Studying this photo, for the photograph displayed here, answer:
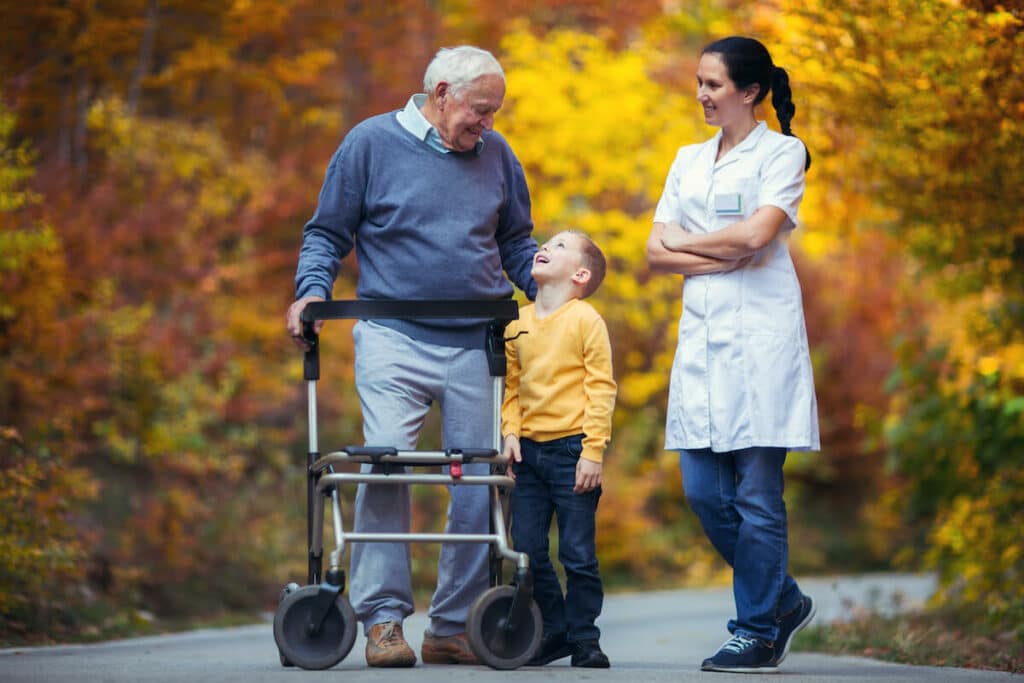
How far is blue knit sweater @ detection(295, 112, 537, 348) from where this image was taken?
4906 mm

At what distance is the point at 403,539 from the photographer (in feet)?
14.4

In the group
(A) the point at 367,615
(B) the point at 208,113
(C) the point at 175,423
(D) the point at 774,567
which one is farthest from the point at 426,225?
(B) the point at 208,113

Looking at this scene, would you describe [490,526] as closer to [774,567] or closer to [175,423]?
[774,567]

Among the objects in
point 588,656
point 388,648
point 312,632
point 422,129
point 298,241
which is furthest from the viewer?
point 298,241

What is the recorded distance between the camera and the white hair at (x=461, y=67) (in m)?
4.77

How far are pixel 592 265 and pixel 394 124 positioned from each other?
855mm

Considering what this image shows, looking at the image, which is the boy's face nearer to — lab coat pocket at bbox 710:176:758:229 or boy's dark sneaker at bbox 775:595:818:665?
lab coat pocket at bbox 710:176:758:229

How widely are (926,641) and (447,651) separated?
2.71 m

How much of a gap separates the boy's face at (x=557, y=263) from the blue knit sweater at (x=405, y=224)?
173 mm

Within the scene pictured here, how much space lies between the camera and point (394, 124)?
500 cm

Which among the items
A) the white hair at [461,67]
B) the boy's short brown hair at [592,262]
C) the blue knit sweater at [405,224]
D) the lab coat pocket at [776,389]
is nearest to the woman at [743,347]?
the lab coat pocket at [776,389]

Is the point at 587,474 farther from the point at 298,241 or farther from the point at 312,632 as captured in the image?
the point at 298,241

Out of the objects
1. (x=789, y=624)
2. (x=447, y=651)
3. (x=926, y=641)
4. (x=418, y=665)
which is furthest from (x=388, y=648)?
(x=926, y=641)

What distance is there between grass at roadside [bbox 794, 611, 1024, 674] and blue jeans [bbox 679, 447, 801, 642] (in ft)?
3.08
